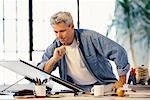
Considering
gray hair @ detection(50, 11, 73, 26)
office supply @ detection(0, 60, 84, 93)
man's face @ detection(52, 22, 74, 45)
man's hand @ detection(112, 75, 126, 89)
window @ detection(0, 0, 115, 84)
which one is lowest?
man's hand @ detection(112, 75, 126, 89)

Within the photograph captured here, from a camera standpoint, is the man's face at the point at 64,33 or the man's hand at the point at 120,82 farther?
the man's face at the point at 64,33

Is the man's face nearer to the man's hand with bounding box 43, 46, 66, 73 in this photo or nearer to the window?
the man's hand with bounding box 43, 46, 66, 73

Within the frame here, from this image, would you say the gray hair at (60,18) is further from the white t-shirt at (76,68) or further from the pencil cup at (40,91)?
the pencil cup at (40,91)

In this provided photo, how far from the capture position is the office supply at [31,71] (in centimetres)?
217

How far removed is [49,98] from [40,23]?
2.79 meters

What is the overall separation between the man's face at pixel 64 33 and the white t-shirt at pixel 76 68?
6cm

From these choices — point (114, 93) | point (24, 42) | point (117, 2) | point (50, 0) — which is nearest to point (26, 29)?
point (24, 42)

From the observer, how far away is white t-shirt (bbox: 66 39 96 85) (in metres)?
2.68

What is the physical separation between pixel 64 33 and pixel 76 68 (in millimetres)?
303

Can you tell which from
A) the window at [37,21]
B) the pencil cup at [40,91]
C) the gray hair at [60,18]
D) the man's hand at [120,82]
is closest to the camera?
the pencil cup at [40,91]

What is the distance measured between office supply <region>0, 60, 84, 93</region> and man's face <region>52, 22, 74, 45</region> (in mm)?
408

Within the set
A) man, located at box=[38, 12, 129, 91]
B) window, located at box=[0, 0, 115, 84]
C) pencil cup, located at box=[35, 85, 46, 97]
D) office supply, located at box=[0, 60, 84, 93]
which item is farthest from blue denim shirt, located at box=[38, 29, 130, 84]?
window, located at box=[0, 0, 115, 84]

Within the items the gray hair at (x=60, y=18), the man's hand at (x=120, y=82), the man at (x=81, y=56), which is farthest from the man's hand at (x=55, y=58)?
the man's hand at (x=120, y=82)

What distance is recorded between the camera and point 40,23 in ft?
15.4
